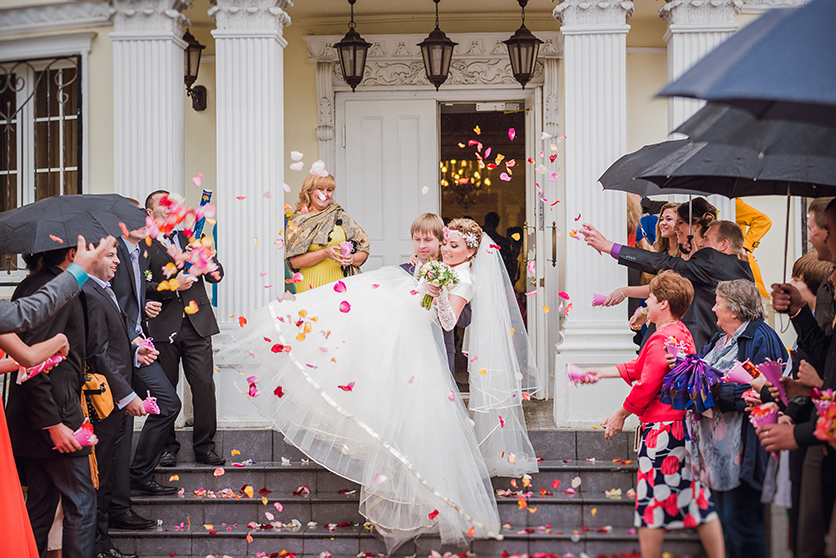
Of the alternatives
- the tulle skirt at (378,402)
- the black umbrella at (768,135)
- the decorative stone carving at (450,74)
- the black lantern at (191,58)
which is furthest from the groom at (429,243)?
the black lantern at (191,58)

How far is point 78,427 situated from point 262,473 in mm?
1541

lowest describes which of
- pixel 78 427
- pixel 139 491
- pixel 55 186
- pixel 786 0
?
pixel 139 491

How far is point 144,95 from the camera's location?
6.14 metres

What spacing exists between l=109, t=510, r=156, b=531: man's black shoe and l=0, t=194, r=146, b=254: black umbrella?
185 cm

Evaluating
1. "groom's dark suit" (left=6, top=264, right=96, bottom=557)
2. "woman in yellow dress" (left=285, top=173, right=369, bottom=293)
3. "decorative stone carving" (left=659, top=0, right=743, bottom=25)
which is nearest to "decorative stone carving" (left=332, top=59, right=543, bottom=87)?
"decorative stone carving" (left=659, top=0, right=743, bottom=25)

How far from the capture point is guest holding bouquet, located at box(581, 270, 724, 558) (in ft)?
12.1

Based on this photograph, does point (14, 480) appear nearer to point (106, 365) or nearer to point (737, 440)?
point (106, 365)

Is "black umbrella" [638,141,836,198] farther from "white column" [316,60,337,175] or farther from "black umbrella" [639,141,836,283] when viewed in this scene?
"white column" [316,60,337,175]

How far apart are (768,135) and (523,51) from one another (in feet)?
13.2

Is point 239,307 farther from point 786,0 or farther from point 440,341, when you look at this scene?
point 786,0

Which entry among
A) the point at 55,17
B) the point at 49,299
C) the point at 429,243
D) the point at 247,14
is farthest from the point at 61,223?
the point at 55,17

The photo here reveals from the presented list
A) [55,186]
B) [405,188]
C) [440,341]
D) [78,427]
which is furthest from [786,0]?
[55,186]

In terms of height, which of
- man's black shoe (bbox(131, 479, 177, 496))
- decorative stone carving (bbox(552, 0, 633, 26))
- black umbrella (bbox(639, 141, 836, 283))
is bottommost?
man's black shoe (bbox(131, 479, 177, 496))

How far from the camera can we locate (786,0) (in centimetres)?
616
